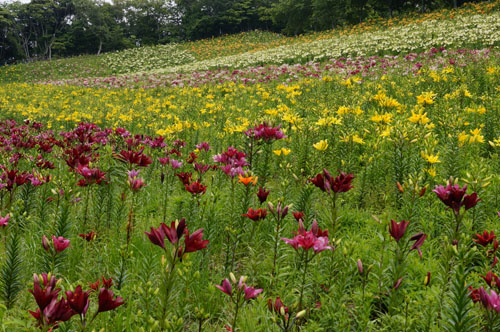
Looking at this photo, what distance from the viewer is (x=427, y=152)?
8.58 feet

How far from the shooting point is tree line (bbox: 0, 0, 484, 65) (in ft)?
154

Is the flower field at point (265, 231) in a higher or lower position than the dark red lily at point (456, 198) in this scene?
lower

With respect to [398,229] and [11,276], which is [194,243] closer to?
[398,229]

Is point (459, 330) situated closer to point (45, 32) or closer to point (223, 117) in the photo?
point (223, 117)

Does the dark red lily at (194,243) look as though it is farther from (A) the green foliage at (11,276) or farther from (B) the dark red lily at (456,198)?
(A) the green foliage at (11,276)

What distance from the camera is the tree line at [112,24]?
154 feet

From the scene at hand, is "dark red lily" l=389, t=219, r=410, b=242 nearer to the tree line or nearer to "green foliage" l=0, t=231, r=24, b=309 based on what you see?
"green foliage" l=0, t=231, r=24, b=309

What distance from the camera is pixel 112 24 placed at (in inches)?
2121

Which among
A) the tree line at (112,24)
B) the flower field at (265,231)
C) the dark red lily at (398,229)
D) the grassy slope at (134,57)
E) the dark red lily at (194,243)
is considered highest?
the tree line at (112,24)

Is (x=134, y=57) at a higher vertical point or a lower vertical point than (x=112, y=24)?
lower

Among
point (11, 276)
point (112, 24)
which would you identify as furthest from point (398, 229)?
point (112, 24)

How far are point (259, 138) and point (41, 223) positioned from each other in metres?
2.07

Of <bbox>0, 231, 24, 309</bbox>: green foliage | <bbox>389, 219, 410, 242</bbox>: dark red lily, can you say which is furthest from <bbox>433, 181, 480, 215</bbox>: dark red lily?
<bbox>0, 231, 24, 309</bbox>: green foliage

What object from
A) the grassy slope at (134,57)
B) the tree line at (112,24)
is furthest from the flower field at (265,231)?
the tree line at (112,24)
